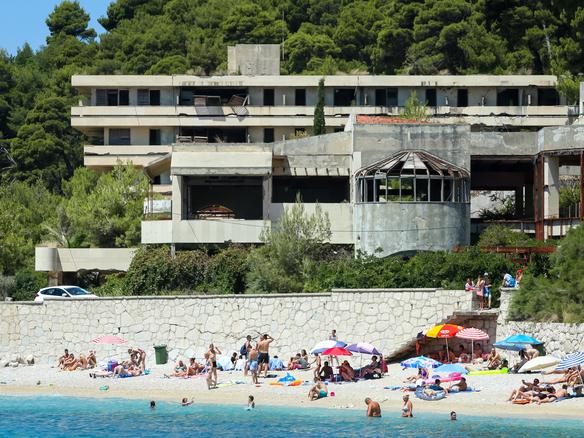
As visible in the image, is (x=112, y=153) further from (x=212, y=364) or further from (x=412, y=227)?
(x=212, y=364)

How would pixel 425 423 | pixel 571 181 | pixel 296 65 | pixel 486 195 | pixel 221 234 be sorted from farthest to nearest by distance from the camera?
pixel 296 65 → pixel 486 195 → pixel 571 181 → pixel 221 234 → pixel 425 423

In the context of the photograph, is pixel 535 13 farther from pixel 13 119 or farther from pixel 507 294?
pixel 507 294

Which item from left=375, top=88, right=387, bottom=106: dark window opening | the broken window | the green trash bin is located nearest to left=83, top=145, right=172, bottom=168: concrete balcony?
left=375, top=88, right=387, bottom=106: dark window opening

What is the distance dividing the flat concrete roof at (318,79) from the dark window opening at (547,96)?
1.22m

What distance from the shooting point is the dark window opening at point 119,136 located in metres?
88.4

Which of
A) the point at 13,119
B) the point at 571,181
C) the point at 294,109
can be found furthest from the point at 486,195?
the point at 13,119

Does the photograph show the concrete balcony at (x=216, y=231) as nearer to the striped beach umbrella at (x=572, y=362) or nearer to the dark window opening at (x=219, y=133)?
the striped beach umbrella at (x=572, y=362)

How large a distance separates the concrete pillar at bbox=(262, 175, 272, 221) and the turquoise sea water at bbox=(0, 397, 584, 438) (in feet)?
50.4

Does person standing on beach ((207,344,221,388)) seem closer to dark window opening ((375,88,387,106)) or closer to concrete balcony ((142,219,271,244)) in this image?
concrete balcony ((142,219,271,244))

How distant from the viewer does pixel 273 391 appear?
139ft

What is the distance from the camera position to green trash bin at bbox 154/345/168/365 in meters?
47.1

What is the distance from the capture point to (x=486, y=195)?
7900 centimetres

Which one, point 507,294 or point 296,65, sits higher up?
point 296,65

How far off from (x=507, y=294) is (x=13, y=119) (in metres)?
66.3
